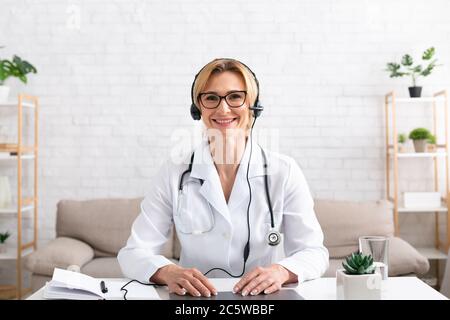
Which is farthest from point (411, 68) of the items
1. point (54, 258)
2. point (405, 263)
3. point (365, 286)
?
point (365, 286)

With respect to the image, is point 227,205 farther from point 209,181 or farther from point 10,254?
point 10,254

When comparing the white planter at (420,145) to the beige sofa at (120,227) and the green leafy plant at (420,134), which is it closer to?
the green leafy plant at (420,134)

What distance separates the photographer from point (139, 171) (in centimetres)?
392

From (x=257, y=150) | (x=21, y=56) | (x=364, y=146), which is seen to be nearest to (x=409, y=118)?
(x=364, y=146)

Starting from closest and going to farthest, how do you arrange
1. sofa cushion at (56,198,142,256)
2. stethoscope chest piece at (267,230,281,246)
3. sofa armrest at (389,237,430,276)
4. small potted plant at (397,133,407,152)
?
stethoscope chest piece at (267,230,281,246), sofa armrest at (389,237,430,276), sofa cushion at (56,198,142,256), small potted plant at (397,133,407,152)

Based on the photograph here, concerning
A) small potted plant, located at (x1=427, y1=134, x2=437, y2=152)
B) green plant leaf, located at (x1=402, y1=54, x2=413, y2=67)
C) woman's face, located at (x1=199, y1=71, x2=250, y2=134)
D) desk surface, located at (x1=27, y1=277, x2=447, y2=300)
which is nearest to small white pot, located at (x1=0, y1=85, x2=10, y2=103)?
woman's face, located at (x1=199, y1=71, x2=250, y2=134)

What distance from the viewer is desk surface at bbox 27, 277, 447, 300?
56.5 inches

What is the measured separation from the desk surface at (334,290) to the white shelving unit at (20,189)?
2.22m

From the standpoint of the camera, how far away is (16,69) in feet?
11.9

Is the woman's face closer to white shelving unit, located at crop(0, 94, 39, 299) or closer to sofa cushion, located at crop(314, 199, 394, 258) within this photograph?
sofa cushion, located at crop(314, 199, 394, 258)
